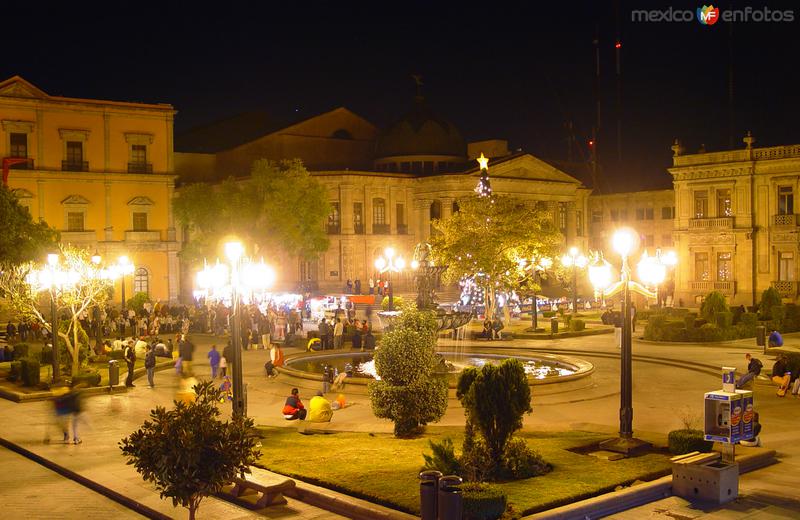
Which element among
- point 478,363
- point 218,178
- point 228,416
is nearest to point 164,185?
point 218,178

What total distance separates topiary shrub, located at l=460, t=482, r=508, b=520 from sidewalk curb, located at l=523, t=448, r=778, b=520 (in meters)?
0.50

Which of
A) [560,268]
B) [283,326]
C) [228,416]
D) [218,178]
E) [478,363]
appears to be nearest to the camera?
[228,416]

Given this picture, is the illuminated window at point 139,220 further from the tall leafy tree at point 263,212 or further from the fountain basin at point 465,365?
the fountain basin at point 465,365

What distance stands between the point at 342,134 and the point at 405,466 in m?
64.0

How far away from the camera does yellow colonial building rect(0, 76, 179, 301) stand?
171 ft

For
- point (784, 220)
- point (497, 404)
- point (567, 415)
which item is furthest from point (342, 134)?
point (497, 404)

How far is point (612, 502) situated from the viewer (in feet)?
38.6

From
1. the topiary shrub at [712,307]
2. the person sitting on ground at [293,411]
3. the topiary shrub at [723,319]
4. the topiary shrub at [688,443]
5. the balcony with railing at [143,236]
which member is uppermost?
the balcony with railing at [143,236]

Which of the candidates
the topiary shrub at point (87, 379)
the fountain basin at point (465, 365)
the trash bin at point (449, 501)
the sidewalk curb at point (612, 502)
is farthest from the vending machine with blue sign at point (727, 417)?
the topiary shrub at point (87, 379)

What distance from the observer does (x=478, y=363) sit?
28.6 m

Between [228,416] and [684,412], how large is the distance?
9.88 meters

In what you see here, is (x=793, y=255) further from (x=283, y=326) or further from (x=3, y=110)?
(x=3, y=110)

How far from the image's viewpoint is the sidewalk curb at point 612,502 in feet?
36.8

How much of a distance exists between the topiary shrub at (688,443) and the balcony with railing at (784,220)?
38531 mm
